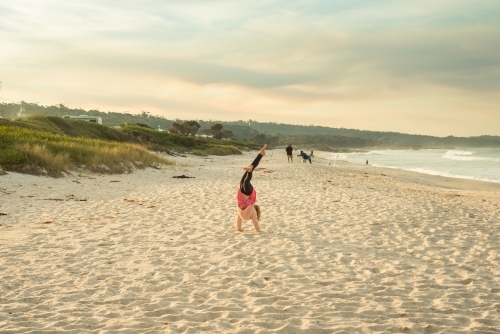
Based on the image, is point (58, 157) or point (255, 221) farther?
point (58, 157)

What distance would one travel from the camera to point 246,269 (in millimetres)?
6949

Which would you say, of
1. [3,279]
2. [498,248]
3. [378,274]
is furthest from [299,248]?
[3,279]

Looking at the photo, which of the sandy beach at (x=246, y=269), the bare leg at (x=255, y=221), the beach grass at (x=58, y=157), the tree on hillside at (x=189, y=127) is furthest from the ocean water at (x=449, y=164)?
the tree on hillside at (x=189, y=127)

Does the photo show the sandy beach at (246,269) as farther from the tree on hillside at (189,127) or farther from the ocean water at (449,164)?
the tree on hillside at (189,127)

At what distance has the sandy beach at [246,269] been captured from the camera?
195 inches

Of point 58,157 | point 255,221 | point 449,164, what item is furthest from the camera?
point 449,164

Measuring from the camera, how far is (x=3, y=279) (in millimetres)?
6176

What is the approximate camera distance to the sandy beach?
195 inches

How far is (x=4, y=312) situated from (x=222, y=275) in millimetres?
3041

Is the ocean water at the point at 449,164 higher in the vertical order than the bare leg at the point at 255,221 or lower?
higher

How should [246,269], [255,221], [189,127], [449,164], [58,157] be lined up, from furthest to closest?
[189,127]
[449,164]
[58,157]
[255,221]
[246,269]

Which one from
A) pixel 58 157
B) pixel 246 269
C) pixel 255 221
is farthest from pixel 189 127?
pixel 246 269

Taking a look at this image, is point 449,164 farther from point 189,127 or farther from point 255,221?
point 189,127

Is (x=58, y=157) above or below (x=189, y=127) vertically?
below
